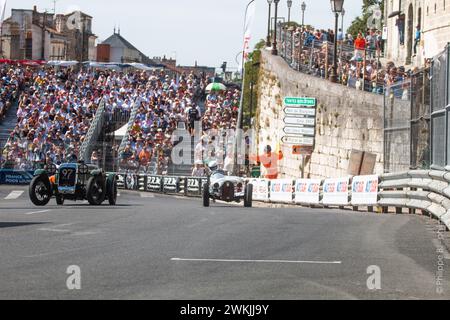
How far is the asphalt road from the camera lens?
29.7 ft

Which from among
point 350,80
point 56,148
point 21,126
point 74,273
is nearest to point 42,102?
point 21,126

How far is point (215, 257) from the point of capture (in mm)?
11602

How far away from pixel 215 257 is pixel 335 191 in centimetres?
1746

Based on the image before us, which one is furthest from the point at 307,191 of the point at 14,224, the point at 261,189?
the point at 14,224

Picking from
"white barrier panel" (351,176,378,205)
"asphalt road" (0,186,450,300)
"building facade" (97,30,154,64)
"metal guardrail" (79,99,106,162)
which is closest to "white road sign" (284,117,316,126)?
"metal guardrail" (79,99,106,162)

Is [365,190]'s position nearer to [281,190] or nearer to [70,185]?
[70,185]

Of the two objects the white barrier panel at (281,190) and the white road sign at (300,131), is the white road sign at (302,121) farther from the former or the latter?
the white barrier panel at (281,190)

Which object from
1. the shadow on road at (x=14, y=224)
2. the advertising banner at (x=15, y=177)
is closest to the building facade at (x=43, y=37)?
the advertising banner at (x=15, y=177)

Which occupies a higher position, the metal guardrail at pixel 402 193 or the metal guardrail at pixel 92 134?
the metal guardrail at pixel 92 134

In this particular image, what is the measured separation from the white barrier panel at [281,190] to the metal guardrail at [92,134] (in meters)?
9.94

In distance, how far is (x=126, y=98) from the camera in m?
47.8

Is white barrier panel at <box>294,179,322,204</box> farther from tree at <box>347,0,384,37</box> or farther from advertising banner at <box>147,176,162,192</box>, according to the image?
tree at <box>347,0,384,37</box>

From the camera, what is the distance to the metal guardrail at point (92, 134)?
42562mm

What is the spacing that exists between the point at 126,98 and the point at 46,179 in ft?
79.6
